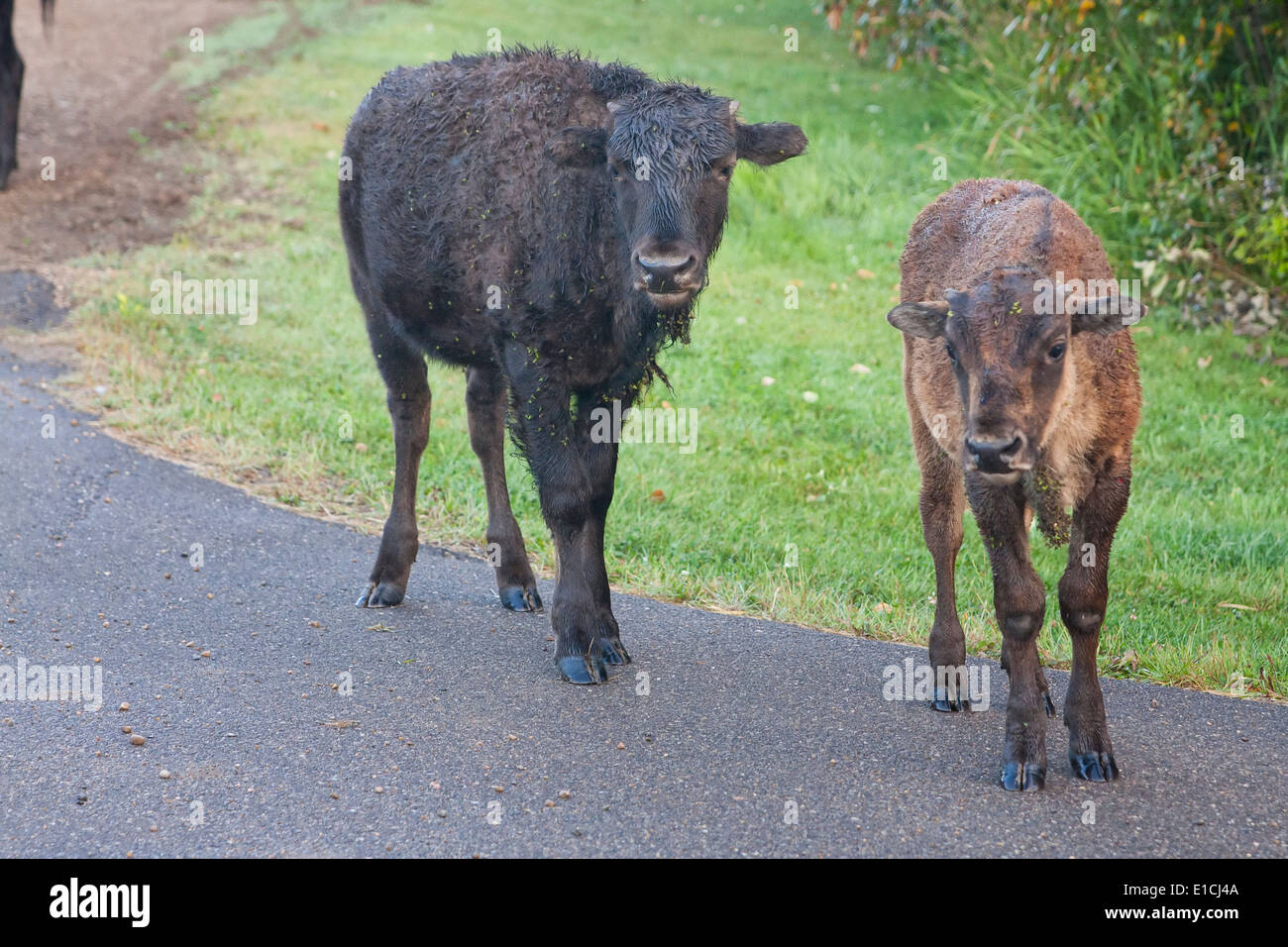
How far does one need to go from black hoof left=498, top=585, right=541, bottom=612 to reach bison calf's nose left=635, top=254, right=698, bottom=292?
196 cm

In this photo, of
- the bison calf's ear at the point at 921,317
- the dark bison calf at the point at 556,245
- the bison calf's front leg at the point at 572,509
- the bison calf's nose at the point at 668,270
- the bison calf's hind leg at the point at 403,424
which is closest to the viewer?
the bison calf's ear at the point at 921,317

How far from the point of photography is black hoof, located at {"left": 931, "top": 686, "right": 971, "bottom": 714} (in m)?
5.41

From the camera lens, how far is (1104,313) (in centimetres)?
462

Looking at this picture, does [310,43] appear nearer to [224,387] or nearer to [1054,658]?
[224,387]

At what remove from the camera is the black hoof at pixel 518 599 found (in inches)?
256

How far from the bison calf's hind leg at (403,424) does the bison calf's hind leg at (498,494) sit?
251 mm

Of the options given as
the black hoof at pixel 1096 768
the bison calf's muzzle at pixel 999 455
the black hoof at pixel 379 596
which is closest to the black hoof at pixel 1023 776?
the black hoof at pixel 1096 768

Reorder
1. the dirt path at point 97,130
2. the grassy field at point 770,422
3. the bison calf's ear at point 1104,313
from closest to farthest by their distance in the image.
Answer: the bison calf's ear at point 1104,313 < the grassy field at point 770,422 < the dirt path at point 97,130

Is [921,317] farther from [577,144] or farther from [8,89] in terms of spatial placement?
[8,89]

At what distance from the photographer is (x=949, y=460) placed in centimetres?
561

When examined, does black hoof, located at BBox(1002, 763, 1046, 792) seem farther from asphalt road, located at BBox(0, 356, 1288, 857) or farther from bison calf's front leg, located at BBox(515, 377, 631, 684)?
bison calf's front leg, located at BBox(515, 377, 631, 684)

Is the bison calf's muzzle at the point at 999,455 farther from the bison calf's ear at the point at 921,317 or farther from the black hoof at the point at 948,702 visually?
the black hoof at the point at 948,702

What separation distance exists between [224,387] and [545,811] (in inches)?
220

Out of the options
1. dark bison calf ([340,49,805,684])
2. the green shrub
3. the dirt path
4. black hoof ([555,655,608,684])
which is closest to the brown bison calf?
dark bison calf ([340,49,805,684])
